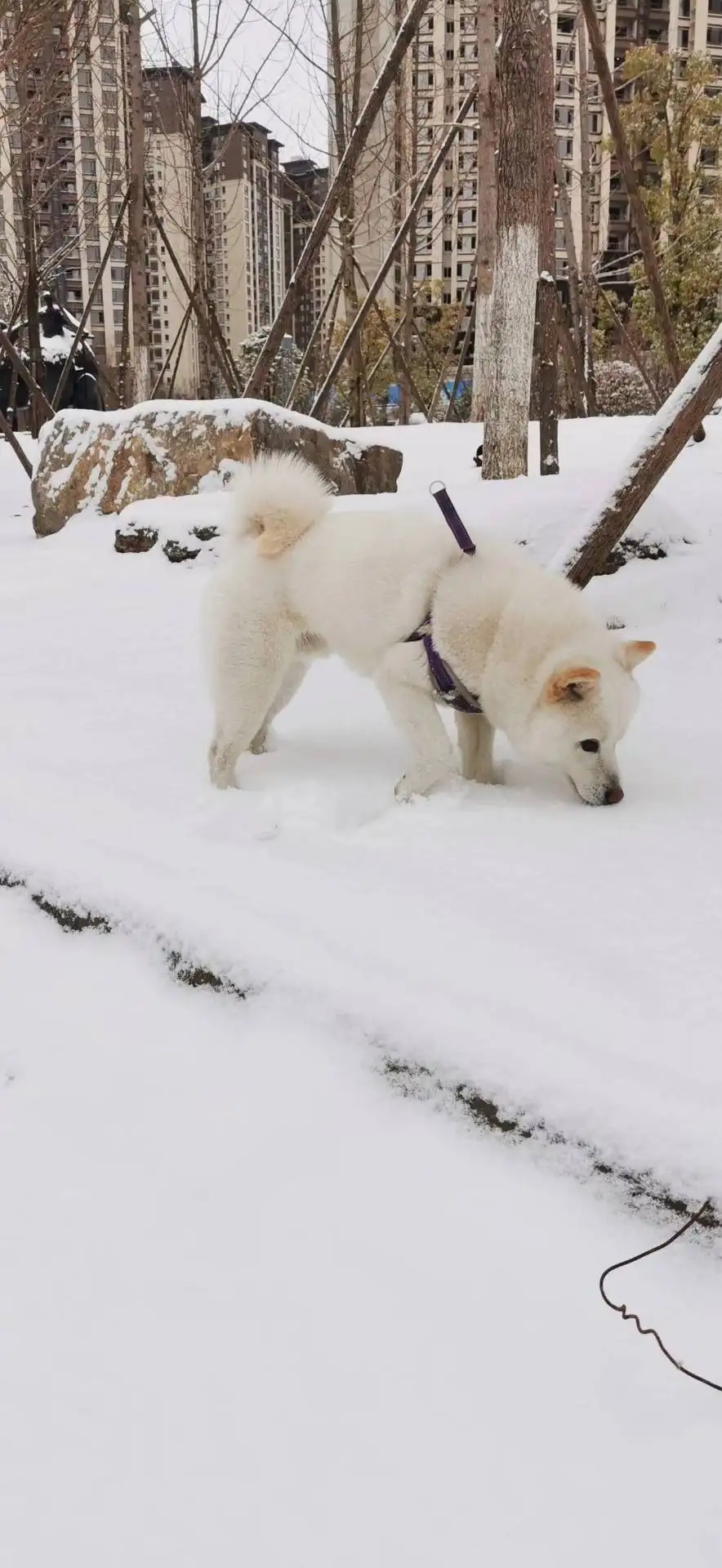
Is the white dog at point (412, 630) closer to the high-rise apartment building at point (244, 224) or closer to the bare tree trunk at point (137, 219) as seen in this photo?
the bare tree trunk at point (137, 219)

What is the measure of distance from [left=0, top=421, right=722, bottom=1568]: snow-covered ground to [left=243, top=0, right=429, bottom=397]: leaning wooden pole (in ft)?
16.3

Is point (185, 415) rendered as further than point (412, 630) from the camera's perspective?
Yes

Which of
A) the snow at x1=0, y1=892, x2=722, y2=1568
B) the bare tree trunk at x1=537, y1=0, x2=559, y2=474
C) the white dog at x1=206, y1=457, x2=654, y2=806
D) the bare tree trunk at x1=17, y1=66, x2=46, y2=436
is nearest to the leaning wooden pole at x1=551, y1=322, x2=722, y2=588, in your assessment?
the white dog at x1=206, y1=457, x2=654, y2=806

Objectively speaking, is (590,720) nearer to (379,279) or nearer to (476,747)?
(476,747)

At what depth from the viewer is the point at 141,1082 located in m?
1.75

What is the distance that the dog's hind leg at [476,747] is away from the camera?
9.07 feet

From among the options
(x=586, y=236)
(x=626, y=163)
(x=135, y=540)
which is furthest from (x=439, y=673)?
(x=586, y=236)

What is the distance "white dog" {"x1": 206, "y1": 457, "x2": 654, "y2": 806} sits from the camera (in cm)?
246

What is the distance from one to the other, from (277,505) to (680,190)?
63.1 ft

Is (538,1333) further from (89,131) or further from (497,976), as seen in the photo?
(89,131)

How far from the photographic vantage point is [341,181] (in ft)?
21.8

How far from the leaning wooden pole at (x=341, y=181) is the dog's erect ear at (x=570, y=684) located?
4991 millimetres

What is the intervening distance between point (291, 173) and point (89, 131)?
280 centimetres

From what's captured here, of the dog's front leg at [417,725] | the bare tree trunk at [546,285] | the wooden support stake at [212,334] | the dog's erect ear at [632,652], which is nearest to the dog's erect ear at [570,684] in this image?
the dog's erect ear at [632,652]
